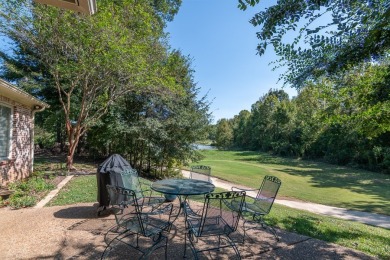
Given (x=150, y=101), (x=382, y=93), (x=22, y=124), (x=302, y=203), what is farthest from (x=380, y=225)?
(x=22, y=124)

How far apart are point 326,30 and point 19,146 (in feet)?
27.7

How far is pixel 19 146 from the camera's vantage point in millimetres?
7504

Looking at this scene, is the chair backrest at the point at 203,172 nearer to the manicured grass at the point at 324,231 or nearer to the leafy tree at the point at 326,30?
the manicured grass at the point at 324,231

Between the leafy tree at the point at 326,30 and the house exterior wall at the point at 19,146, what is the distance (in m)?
6.95

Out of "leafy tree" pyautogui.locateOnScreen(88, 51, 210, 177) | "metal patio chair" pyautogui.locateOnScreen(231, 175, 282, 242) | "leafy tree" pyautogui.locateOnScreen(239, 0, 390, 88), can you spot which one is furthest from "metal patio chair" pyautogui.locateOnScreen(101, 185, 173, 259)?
"leafy tree" pyautogui.locateOnScreen(88, 51, 210, 177)

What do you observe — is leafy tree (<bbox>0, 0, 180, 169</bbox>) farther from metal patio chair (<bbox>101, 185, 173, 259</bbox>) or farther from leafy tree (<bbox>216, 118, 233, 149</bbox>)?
leafy tree (<bbox>216, 118, 233, 149</bbox>)

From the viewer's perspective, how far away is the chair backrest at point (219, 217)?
280 centimetres

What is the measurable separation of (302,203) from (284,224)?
6084 millimetres

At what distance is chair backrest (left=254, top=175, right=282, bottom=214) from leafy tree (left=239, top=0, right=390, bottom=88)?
6.13ft

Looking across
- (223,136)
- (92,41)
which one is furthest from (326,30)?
(223,136)

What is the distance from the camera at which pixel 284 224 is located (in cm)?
473

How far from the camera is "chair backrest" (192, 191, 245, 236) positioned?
280 cm

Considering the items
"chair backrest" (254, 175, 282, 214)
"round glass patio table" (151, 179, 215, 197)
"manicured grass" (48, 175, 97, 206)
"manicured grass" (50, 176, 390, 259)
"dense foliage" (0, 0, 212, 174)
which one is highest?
"dense foliage" (0, 0, 212, 174)

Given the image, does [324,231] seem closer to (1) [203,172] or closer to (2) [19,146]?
(1) [203,172]
